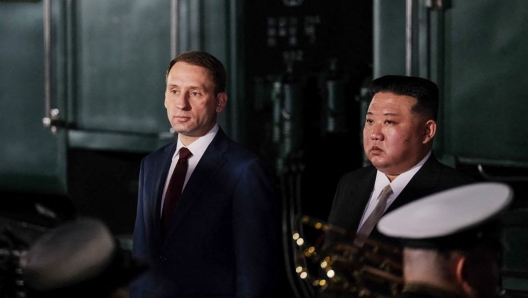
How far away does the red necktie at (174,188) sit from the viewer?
3396 millimetres

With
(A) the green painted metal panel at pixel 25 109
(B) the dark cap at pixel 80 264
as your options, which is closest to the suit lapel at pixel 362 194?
(B) the dark cap at pixel 80 264

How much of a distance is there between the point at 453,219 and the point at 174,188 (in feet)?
5.77

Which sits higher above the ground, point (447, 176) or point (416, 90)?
point (416, 90)

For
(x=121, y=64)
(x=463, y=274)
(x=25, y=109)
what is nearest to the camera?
(x=463, y=274)

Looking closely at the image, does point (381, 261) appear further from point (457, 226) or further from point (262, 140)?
point (262, 140)

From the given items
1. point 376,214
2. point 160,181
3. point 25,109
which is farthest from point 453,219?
point 25,109

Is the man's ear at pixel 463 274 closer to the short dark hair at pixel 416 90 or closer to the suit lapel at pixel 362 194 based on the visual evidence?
the suit lapel at pixel 362 194

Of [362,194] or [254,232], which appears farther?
[254,232]

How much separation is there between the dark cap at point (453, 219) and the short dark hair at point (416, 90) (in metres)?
1.07

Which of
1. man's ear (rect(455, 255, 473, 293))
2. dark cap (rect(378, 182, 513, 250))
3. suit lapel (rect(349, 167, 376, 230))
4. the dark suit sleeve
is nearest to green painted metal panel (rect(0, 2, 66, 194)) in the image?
the dark suit sleeve

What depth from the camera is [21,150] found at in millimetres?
6148

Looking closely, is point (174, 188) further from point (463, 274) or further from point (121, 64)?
point (121, 64)

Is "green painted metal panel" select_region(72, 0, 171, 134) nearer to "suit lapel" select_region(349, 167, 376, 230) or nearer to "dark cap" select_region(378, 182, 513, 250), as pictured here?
"suit lapel" select_region(349, 167, 376, 230)

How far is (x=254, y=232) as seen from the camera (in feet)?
10.7
